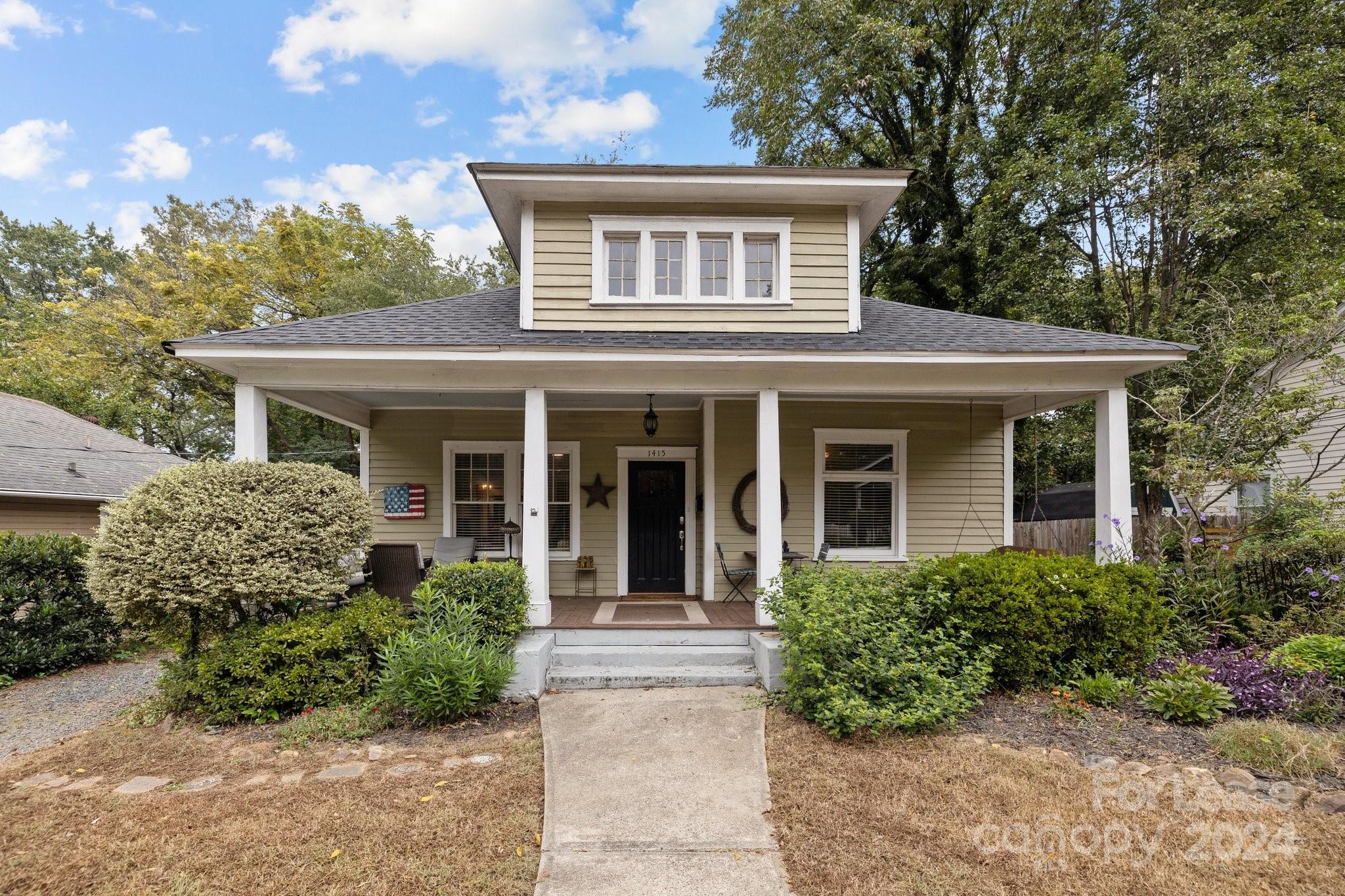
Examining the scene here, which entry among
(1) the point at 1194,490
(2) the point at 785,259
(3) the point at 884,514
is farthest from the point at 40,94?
(1) the point at 1194,490

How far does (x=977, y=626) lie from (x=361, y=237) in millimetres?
19211

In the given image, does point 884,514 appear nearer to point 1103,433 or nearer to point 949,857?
point 1103,433

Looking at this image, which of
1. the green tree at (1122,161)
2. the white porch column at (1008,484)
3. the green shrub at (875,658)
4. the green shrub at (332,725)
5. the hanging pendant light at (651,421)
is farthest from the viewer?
the green tree at (1122,161)

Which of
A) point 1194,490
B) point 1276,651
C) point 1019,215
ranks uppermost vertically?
point 1019,215

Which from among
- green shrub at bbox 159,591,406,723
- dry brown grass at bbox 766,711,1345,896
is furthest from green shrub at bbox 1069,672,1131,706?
green shrub at bbox 159,591,406,723

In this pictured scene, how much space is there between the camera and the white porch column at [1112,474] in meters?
5.64

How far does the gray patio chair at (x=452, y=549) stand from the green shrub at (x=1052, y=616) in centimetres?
543

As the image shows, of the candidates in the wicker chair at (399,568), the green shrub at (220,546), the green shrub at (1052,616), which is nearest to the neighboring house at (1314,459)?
the green shrub at (1052,616)

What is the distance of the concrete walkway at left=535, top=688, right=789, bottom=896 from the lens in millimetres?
2584

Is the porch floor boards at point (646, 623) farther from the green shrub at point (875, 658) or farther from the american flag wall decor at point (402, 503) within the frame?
the american flag wall decor at point (402, 503)

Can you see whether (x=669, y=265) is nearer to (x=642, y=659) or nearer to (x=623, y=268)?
(x=623, y=268)

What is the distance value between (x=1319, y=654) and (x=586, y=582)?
23.2ft

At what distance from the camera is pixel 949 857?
2674 millimetres

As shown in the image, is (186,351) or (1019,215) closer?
(186,351)
